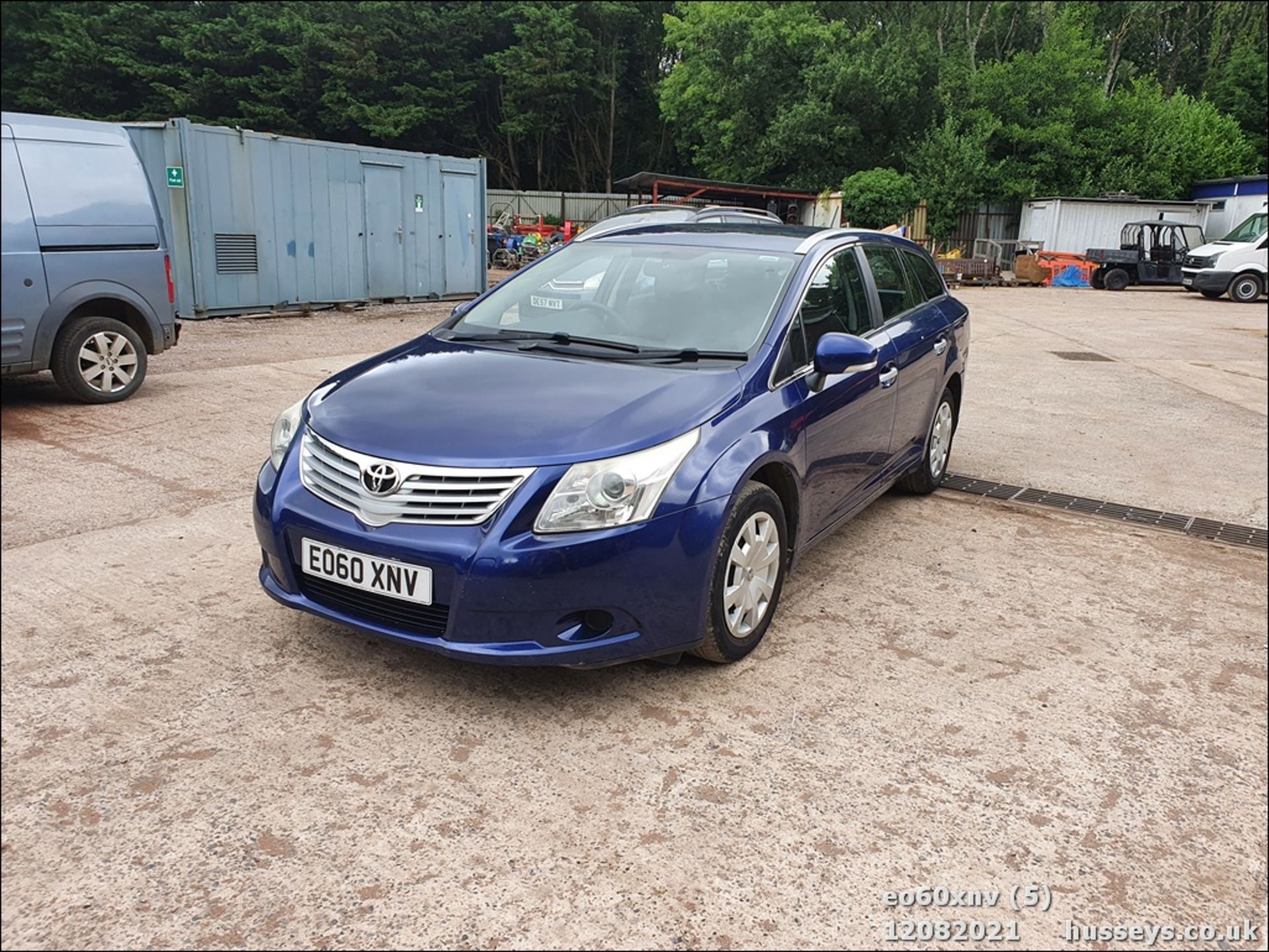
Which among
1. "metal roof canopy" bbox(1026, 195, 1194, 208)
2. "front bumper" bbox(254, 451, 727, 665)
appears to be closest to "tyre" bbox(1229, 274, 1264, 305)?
"metal roof canopy" bbox(1026, 195, 1194, 208)

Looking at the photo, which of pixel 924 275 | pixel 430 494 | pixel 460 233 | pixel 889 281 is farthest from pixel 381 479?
pixel 460 233

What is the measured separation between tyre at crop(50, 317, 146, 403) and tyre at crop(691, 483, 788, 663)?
452 cm

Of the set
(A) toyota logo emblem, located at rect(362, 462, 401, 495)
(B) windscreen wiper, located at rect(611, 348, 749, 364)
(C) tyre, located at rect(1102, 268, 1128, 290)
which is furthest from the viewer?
(C) tyre, located at rect(1102, 268, 1128, 290)

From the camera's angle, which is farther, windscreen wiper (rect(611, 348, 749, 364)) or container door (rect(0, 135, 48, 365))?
windscreen wiper (rect(611, 348, 749, 364))

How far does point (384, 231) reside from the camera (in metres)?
14.9

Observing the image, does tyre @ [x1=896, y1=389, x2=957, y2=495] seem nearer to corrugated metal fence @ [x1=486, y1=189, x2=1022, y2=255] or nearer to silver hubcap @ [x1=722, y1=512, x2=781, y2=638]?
silver hubcap @ [x1=722, y1=512, x2=781, y2=638]

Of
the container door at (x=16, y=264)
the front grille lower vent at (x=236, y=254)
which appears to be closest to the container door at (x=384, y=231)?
the front grille lower vent at (x=236, y=254)

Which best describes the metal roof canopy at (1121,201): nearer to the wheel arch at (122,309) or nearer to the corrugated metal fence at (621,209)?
the corrugated metal fence at (621,209)

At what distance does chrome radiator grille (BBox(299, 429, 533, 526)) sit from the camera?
2.89 metres

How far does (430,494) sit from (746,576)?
1.12m

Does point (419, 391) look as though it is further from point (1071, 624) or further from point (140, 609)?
point (1071, 624)

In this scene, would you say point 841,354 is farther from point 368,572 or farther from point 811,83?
point 811,83

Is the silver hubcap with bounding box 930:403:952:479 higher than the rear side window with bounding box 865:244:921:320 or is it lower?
lower

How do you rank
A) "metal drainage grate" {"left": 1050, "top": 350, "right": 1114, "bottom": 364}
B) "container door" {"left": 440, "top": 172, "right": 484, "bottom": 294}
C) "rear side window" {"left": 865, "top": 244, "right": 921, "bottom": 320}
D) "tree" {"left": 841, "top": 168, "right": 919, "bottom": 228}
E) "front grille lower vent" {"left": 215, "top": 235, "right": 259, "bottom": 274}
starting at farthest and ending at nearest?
"tree" {"left": 841, "top": 168, "right": 919, "bottom": 228} < "container door" {"left": 440, "top": 172, "right": 484, "bottom": 294} < "front grille lower vent" {"left": 215, "top": 235, "right": 259, "bottom": 274} < "metal drainage grate" {"left": 1050, "top": 350, "right": 1114, "bottom": 364} < "rear side window" {"left": 865, "top": 244, "right": 921, "bottom": 320}
